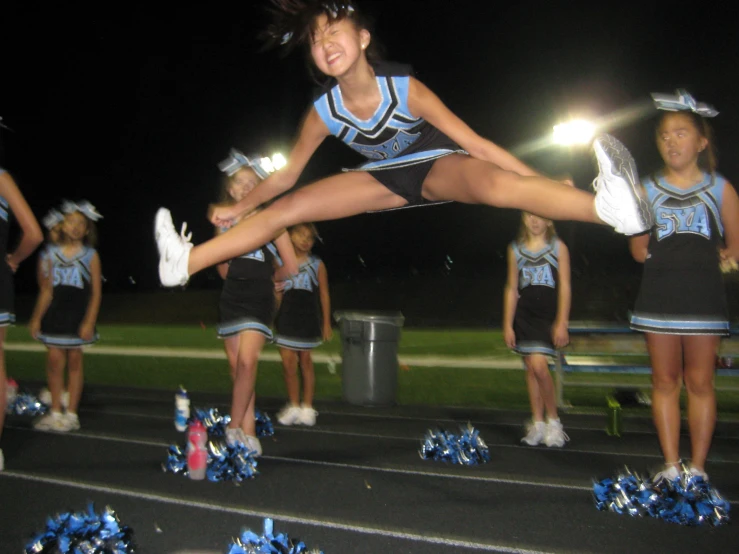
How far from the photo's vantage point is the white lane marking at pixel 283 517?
11.1ft

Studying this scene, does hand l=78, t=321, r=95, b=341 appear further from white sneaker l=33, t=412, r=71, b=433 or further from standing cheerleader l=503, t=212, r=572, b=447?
standing cheerleader l=503, t=212, r=572, b=447

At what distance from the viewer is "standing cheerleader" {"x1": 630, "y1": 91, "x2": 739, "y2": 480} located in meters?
3.93

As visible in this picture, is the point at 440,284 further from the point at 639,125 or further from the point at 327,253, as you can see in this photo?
the point at 639,125

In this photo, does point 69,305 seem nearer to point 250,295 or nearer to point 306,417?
point 250,295

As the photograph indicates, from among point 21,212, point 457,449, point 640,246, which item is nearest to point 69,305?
point 21,212

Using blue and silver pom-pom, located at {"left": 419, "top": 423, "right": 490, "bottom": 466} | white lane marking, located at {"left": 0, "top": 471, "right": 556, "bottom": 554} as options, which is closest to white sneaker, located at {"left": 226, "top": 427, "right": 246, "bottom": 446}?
white lane marking, located at {"left": 0, "top": 471, "right": 556, "bottom": 554}

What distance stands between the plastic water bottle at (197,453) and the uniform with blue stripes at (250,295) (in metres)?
0.86

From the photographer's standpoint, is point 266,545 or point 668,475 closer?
point 266,545

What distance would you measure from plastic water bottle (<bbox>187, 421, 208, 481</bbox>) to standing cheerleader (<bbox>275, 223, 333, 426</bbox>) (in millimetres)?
2380

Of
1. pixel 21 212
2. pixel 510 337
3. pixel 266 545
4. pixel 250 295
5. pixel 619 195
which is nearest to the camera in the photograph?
pixel 619 195

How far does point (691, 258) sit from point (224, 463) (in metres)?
2.81

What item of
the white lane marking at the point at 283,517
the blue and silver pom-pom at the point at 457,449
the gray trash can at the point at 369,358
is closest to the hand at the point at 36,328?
the white lane marking at the point at 283,517

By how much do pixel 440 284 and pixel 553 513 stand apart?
2929 cm

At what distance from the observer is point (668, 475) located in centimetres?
400
